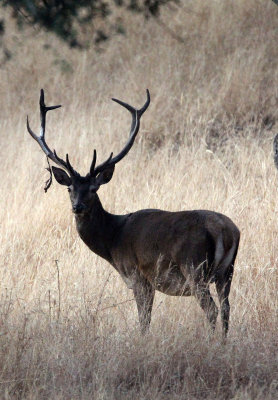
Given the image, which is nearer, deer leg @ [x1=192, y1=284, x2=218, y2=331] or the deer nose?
deer leg @ [x1=192, y1=284, x2=218, y2=331]

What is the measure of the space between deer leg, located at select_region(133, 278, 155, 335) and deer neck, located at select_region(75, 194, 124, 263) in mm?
473

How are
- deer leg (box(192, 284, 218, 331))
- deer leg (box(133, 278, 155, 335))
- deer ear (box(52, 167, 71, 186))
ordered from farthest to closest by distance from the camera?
deer ear (box(52, 167, 71, 186))
deer leg (box(133, 278, 155, 335))
deer leg (box(192, 284, 218, 331))

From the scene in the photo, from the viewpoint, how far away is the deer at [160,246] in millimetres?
5219

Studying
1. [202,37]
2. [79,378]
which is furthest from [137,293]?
[202,37]

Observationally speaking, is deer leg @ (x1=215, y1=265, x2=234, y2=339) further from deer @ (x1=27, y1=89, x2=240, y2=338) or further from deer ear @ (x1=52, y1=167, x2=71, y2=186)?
deer ear @ (x1=52, y1=167, x2=71, y2=186)

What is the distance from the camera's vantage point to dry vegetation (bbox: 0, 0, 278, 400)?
4.49 meters

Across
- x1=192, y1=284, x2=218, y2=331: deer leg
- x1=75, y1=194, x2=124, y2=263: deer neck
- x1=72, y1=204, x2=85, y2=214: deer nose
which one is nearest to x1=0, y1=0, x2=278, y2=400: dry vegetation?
x1=192, y1=284, x2=218, y2=331: deer leg

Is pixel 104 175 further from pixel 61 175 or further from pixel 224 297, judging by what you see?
pixel 224 297

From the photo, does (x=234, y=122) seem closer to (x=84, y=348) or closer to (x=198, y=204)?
(x=198, y=204)

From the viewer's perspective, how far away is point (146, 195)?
8.34 m

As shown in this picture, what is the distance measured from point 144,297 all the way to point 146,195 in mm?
2796

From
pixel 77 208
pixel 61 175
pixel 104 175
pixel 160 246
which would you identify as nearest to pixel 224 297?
pixel 160 246

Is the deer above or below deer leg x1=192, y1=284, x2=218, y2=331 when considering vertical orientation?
above

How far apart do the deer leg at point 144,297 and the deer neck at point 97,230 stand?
1.55 feet
